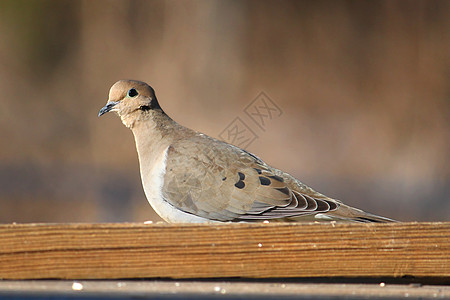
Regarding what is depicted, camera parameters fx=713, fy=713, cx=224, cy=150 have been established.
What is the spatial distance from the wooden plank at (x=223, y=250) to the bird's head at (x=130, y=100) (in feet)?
5.46

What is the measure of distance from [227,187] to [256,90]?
4.25 meters

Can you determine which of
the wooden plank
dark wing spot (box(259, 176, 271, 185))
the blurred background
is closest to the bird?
dark wing spot (box(259, 176, 271, 185))

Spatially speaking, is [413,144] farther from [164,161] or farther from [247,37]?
[164,161]

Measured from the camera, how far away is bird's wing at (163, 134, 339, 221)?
12.2ft

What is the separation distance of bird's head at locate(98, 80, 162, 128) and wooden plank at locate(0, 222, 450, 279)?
1664 mm

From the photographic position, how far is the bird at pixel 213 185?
3680 mm

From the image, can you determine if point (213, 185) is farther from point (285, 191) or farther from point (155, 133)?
point (155, 133)

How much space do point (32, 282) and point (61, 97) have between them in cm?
608

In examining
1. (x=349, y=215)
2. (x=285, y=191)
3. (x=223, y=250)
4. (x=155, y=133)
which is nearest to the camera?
(x=223, y=250)

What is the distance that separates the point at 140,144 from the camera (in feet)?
13.5

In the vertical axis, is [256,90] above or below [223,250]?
above

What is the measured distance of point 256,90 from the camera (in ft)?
26.1

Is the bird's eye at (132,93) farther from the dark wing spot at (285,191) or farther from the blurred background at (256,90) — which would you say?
the blurred background at (256,90)

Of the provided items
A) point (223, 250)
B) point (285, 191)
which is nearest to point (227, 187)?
point (285, 191)
